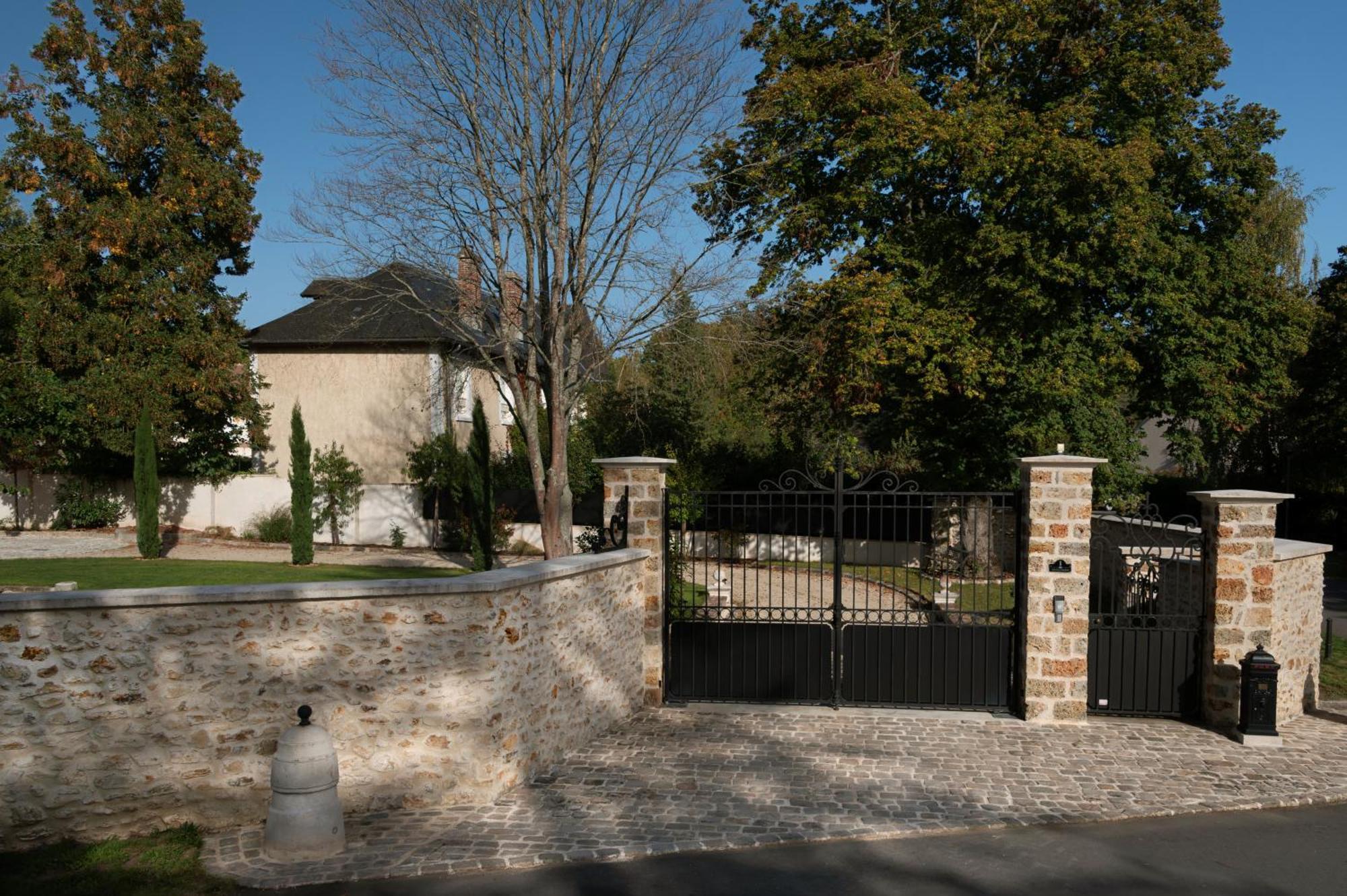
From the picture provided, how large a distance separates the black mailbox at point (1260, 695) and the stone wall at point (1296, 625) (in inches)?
19.9

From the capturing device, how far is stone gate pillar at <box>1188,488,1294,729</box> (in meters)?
8.12

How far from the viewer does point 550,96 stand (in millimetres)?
14484

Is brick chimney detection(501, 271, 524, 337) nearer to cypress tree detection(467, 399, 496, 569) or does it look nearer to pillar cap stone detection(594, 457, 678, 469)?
cypress tree detection(467, 399, 496, 569)

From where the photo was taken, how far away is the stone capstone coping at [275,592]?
17.8ft

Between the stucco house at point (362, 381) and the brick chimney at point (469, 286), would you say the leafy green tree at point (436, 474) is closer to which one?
the stucco house at point (362, 381)

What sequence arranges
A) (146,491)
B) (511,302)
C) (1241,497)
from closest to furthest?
(1241,497)
(511,302)
(146,491)

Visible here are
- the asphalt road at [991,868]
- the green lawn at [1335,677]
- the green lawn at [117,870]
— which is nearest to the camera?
the green lawn at [117,870]

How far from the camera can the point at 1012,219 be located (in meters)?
16.3

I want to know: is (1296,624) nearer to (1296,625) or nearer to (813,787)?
(1296,625)

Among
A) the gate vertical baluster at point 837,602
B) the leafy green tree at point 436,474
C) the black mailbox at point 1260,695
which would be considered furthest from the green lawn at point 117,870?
the leafy green tree at point 436,474

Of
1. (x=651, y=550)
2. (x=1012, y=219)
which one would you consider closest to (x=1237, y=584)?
(x=651, y=550)

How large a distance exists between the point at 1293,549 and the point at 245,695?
366 inches

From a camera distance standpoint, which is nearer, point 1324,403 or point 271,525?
point 1324,403

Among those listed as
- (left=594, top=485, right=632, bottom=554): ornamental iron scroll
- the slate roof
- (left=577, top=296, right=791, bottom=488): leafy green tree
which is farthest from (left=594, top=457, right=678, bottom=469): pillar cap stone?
(left=577, top=296, right=791, bottom=488): leafy green tree
